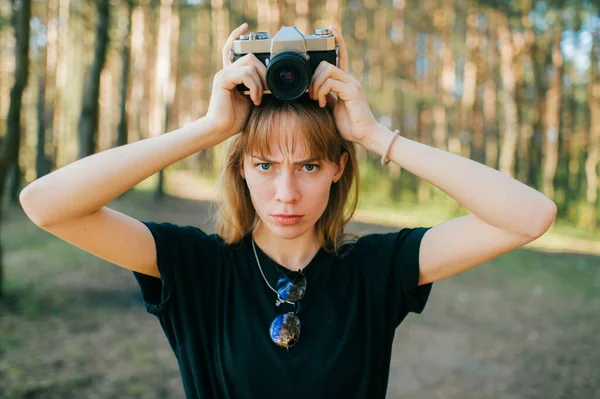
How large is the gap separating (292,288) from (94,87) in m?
7.11

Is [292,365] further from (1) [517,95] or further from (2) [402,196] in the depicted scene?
(2) [402,196]

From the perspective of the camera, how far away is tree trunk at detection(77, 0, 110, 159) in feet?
24.3

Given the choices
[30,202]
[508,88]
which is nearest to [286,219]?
[30,202]

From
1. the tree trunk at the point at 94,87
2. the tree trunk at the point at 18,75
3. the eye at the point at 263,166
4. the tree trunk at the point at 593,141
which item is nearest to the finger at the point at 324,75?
the eye at the point at 263,166

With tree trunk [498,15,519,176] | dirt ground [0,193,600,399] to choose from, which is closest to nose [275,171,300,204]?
dirt ground [0,193,600,399]

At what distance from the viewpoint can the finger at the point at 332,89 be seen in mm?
1722

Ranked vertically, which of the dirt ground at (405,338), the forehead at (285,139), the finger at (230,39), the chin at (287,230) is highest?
the finger at (230,39)

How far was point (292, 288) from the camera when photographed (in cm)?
181

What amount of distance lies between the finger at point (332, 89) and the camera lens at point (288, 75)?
0.07 m

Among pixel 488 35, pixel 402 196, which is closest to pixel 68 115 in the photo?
A: pixel 402 196

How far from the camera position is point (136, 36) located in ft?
60.0

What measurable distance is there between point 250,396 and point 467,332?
5.06 meters

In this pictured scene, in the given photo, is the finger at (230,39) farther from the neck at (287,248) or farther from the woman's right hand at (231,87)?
the neck at (287,248)

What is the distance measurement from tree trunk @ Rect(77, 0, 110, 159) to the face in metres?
6.42
